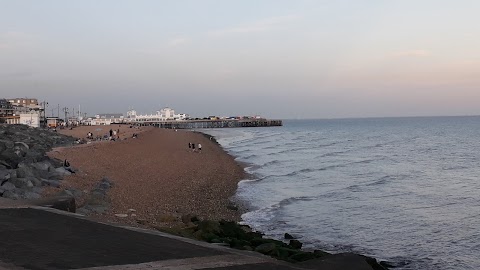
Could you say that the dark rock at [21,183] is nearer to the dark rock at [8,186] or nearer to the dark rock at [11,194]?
the dark rock at [8,186]

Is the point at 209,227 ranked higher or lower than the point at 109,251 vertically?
lower

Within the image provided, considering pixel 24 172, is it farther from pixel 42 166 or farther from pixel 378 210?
pixel 378 210

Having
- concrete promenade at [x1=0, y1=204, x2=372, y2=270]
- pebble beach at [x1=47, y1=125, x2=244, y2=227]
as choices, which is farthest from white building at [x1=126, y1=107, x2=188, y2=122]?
concrete promenade at [x1=0, y1=204, x2=372, y2=270]

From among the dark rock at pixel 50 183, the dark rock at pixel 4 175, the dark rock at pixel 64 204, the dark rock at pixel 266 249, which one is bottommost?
the dark rock at pixel 266 249

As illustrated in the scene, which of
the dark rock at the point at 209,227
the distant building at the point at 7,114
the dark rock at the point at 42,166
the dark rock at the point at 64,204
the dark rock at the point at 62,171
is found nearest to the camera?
the dark rock at the point at 64,204

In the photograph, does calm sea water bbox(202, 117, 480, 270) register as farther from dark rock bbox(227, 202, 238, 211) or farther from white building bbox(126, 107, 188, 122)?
white building bbox(126, 107, 188, 122)

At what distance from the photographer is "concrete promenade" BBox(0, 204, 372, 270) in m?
4.98

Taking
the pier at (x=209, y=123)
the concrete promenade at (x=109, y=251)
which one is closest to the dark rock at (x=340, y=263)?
the concrete promenade at (x=109, y=251)

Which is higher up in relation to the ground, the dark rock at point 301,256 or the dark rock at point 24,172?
the dark rock at point 24,172

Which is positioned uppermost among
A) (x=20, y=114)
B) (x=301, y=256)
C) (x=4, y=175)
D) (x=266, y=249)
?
(x=20, y=114)

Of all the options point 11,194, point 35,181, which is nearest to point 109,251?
point 11,194

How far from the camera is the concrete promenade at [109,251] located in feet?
16.3

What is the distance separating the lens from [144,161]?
33.1 metres

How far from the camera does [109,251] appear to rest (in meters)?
5.50
